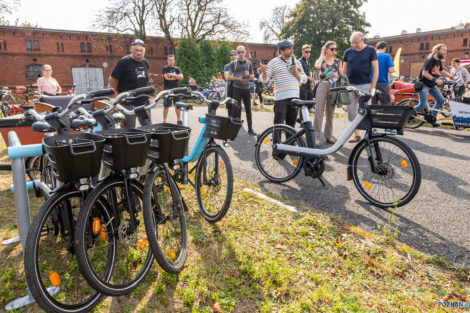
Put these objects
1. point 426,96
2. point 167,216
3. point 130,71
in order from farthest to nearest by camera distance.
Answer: point 426,96
point 130,71
point 167,216

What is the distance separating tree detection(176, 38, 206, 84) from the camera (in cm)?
2892

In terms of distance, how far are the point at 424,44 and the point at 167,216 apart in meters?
54.5

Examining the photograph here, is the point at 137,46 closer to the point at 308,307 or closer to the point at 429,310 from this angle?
the point at 308,307

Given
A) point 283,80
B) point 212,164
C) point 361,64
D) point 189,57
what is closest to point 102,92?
point 212,164

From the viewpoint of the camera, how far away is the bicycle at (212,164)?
3.26m

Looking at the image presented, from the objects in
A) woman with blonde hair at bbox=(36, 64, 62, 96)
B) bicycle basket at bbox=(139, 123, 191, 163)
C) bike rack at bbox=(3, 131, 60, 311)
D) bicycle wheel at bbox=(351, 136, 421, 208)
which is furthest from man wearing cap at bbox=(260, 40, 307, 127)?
woman with blonde hair at bbox=(36, 64, 62, 96)

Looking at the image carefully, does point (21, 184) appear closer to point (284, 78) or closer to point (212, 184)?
point (212, 184)

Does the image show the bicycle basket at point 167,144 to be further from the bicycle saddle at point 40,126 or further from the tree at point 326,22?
the tree at point 326,22

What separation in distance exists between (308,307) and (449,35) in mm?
54971

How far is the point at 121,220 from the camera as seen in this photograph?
2346 mm

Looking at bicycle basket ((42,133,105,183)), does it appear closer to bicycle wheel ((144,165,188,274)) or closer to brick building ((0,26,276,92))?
bicycle wheel ((144,165,188,274))

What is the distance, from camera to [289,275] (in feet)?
8.15

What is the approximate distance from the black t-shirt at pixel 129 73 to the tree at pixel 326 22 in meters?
37.2

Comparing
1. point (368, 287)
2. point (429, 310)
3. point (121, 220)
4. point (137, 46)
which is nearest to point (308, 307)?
point (368, 287)
